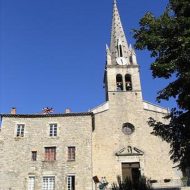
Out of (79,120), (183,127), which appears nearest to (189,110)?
(183,127)

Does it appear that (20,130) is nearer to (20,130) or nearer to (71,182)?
(20,130)

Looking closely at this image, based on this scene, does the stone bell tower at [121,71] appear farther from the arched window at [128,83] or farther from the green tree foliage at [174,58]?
the green tree foliage at [174,58]

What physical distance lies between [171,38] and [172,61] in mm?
1203

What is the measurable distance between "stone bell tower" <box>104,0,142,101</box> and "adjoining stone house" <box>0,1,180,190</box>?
16 cm

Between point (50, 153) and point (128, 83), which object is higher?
point (128, 83)

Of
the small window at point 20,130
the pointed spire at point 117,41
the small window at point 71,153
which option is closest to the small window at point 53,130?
the small window at point 71,153

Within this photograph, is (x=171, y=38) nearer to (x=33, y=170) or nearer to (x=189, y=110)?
(x=189, y=110)

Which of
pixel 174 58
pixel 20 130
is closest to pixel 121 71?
pixel 20 130

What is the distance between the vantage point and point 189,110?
14.1 m

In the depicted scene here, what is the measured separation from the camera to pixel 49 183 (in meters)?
26.8

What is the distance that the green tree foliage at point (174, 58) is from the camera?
13469 millimetres

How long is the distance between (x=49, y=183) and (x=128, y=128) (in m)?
9.26

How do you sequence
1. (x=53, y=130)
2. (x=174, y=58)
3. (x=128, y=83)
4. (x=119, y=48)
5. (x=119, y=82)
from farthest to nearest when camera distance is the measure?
(x=119, y=48), (x=119, y=82), (x=128, y=83), (x=53, y=130), (x=174, y=58)

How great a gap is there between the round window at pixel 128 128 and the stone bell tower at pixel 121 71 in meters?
3.12
